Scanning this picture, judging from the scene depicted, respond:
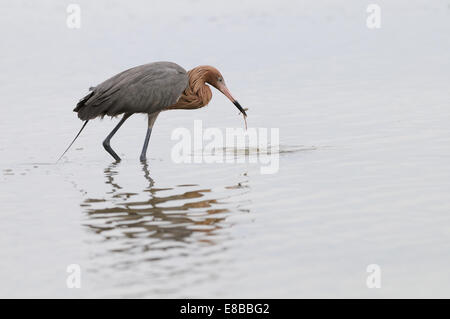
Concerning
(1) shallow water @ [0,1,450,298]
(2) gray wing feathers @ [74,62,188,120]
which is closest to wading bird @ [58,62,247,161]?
(2) gray wing feathers @ [74,62,188,120]

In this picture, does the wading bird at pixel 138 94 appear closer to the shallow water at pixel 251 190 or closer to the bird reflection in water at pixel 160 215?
the shallow water at pixel 251 190

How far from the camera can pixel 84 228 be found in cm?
861

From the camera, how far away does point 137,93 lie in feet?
39.7

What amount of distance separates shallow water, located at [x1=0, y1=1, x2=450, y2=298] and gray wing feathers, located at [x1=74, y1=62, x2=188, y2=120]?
640 millimetres

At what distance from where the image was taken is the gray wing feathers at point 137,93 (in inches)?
473

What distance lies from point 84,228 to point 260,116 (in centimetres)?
702

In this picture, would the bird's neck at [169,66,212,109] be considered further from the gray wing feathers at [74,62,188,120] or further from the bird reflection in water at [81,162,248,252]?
the bird reflection in water at [81,162,248,252]

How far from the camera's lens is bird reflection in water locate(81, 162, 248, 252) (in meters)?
8.03

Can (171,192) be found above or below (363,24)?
below

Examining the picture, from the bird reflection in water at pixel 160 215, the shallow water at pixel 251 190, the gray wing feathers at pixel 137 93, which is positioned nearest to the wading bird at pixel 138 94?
the gray wing feathers at pixel 137 93

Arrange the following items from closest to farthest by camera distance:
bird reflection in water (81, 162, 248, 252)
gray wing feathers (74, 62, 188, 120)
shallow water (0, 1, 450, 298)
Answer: shallow water (0, 1, 450, 298)
bird reflection in water (81, 162, 248, 252)
gray wing feathers (74, 62, 188, 120)

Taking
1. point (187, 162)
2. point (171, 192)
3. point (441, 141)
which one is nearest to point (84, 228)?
point (171, 192)

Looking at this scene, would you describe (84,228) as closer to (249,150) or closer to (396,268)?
(396,268)

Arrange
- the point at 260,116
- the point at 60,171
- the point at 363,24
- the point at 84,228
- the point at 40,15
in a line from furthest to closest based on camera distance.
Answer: the point at 40,15, the point at 363,24, the point at 260,116, the point at 60,171, the point at 84,228
